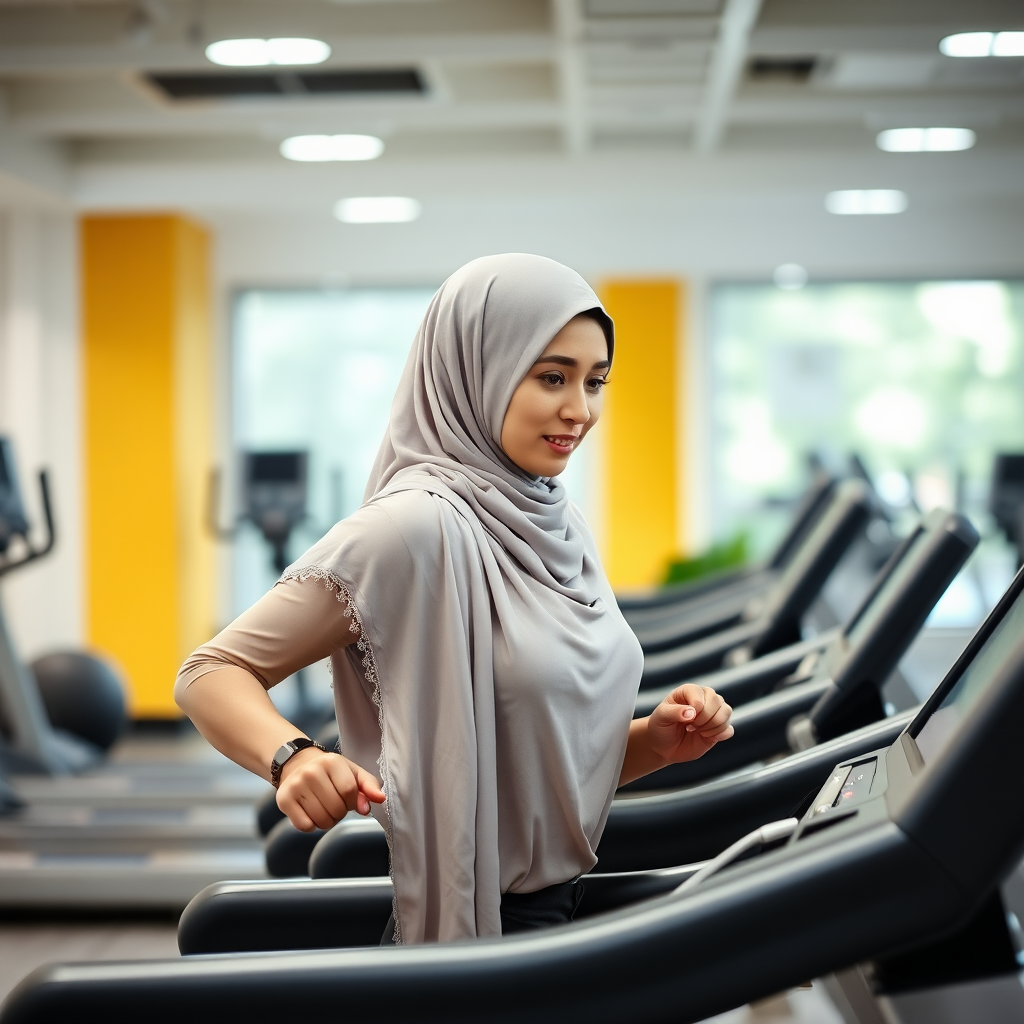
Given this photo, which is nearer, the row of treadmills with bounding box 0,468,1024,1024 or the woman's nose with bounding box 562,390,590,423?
the row of treadmills with bounding box 0,468,1024,1024

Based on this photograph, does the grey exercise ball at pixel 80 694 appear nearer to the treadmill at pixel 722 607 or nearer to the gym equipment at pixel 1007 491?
the treadmill at pixel 722 607

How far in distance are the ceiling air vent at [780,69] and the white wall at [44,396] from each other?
11.9ft

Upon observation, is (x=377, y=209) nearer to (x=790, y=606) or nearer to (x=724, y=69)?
(x=724, y=69)

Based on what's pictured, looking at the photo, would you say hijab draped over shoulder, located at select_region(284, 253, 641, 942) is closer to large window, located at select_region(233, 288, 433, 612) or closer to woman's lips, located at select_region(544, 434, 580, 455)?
woman's lips, located at select_region(544, 434, 580, 455)

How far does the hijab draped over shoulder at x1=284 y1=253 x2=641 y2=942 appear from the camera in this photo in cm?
110

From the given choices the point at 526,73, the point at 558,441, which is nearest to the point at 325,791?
the point at 558,441

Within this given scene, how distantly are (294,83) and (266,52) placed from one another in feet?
2.01

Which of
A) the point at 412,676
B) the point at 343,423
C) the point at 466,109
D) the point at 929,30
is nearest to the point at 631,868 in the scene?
the point at 412,676

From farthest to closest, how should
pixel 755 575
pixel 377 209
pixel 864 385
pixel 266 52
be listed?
pixel 864 385, pixel 377 209, pixel 266 52, pixel 755 575

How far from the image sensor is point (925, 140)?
5.42 m

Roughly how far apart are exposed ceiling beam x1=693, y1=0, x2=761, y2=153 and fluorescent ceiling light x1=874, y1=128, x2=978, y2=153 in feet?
2.44

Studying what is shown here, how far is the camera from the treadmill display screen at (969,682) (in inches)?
39.3

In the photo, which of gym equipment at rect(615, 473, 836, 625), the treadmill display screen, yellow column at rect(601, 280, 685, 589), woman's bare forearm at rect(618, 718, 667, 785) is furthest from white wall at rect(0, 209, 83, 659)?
the treadmill display screen

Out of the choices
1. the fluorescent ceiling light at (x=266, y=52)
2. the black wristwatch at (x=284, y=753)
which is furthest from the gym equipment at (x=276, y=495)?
the black wristwatch at (x=284, y=753)
